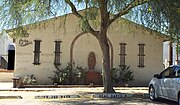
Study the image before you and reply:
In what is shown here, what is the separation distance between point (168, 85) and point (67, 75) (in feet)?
35.0

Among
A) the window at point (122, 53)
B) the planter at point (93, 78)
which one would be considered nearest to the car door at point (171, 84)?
the planter at point (93, 78)

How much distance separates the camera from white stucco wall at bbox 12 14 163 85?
923 inches

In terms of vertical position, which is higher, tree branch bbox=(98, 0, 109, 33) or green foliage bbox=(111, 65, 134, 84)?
tree branch bbox=(98, 0, 109, 33)

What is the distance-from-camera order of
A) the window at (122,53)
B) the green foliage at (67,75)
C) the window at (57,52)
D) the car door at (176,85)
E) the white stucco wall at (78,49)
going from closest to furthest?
the car door at (176,85), the green foliage at (67,75), the white stucco wall at (78,49), the window at (57,52), the window at (122,53)

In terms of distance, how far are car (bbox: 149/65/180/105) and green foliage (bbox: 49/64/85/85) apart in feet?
28.4

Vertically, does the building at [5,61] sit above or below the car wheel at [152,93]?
above

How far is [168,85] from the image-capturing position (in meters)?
13.2

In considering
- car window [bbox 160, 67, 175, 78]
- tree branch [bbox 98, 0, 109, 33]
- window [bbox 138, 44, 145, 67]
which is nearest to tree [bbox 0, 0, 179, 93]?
tree branch [bbox 98, 0, 109, 33]

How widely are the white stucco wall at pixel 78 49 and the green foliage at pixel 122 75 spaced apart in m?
0.50

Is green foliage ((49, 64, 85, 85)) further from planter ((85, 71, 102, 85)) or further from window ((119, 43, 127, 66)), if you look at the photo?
window ((119, 43, 127, 66))

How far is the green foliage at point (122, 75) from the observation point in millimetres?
Result: 23734

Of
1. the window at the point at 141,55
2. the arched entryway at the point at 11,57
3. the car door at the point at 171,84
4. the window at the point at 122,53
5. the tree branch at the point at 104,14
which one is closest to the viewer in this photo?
the car door at the point at 171,84

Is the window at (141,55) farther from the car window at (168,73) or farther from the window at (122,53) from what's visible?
the car window at (168,73)

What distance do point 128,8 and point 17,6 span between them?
4.86 meters
